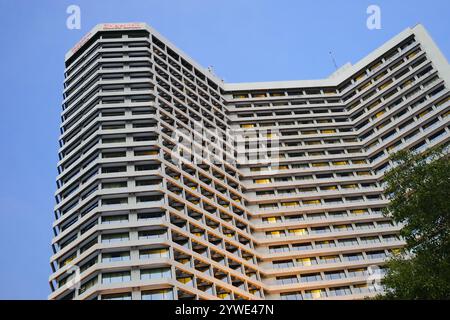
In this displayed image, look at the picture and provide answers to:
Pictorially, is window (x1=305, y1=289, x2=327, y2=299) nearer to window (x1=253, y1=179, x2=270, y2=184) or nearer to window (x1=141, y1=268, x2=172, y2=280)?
window (x1=253, y1=179, x2=270, y2=184)

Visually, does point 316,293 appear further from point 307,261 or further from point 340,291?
point 307,261

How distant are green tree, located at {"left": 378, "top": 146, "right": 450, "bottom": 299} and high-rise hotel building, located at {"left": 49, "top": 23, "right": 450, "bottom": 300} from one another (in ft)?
103

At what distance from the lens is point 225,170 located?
81.1 metres

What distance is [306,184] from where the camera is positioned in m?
83.9

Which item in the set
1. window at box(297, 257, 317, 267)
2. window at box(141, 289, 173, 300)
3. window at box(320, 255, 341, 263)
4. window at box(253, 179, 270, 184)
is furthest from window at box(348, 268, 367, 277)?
window at box(141, 289, 173, 300)

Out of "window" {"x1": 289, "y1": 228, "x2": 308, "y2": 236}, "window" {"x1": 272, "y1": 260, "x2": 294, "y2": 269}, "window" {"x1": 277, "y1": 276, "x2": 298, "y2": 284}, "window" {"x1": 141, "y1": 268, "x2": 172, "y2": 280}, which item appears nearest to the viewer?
"window" {"x1": 141, "y1": 268, "x2": 172, "y2": 280}

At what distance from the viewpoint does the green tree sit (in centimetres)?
2358

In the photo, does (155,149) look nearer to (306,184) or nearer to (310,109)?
(306,184)

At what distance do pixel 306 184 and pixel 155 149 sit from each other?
3047 centimetres

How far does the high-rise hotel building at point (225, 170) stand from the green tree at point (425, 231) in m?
31.3

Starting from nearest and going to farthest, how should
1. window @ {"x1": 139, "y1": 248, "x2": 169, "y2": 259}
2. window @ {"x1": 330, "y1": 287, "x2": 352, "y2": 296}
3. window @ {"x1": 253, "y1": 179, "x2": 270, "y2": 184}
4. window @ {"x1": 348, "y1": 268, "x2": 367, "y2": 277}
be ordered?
window @ {"x1": 139, "y1": 248, "x2": 169, "y2": 259} < window @ {"x1": 330, "y1": 287, "x2": 352, "y2": 296} < window @ {"x1": 348, "y1": 268, "x2": 367, "y2": 277} < window @ {"x1": 253, "y1": 179, "x2": 270, "y2": 184}

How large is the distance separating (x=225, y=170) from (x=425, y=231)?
55.9 metres

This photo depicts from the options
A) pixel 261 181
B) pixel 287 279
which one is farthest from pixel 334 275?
pixel 261 181
